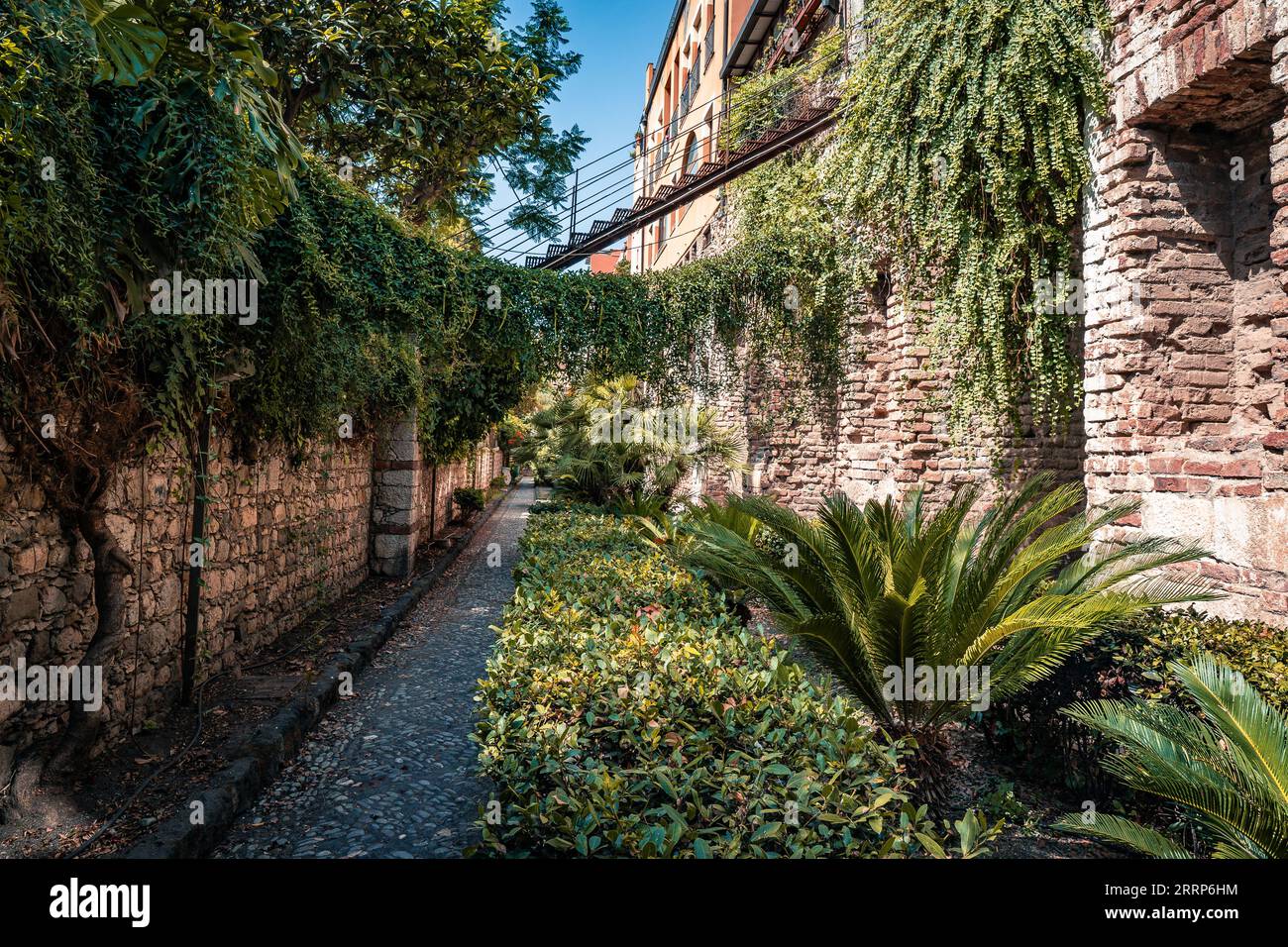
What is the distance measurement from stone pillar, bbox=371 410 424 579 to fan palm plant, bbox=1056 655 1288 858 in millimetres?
7390

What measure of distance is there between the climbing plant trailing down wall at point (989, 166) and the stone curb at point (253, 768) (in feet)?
17.3

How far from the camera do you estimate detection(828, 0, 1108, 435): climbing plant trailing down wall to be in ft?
16.9

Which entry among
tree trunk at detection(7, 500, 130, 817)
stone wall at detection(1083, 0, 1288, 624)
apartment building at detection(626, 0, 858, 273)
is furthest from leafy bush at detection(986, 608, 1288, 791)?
apartment building at detection(626, 0, 858, 273)

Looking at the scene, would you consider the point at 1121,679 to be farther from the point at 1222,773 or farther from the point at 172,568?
the point at 172,568

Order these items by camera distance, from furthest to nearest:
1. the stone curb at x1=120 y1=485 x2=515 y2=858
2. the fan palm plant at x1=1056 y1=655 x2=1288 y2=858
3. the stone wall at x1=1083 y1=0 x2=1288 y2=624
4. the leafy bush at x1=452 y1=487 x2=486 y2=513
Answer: the leafy bush at x1=452 y1=487 x2=486 y2=513 < the stone wall at x1=1083 y1=0 x2=1288 y2=624 < the stone curb at x1=120 y1=485 x2=515 y2=858 < the fan palm plant at x1=1056 y1=655 x2=1288 y2=858

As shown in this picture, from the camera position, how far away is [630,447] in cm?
1098

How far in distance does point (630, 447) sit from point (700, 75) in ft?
39.9

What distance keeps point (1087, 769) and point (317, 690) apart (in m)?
4.39

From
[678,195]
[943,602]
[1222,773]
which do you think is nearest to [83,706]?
[943,602]

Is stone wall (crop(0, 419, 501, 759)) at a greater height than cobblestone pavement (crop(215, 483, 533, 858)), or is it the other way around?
stone wall (crop(0, 419, 501, 759))

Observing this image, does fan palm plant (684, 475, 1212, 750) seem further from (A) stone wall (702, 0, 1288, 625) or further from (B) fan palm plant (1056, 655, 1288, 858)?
(A) stone wall (702, 0, 1288, 625)

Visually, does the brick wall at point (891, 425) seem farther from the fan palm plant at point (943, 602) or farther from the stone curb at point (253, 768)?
the stone curb at point (253, 768)

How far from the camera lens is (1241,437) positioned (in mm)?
4488
